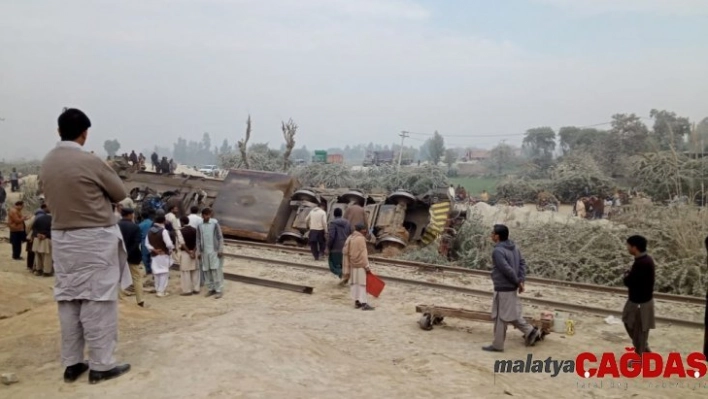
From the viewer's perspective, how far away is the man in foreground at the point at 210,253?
9.30 metres

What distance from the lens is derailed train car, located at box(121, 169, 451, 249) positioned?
14891 millimetres

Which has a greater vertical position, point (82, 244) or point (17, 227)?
point (82, 244)

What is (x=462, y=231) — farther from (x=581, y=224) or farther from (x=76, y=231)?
(x=76, y=231)

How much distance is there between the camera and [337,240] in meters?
10.5

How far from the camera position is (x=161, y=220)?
938cm

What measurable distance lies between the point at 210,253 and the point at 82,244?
16.5 ft

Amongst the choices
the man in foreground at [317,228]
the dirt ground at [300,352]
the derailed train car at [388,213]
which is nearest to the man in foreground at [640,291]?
the dirt ground at [300,352]

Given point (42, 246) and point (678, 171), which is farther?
point (678, 171)

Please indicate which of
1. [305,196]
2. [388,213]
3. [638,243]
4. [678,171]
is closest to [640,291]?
[638,243]

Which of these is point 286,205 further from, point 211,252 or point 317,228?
point 211,252

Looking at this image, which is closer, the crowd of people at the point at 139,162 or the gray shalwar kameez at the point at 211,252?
the gray shalwar kameez at the point at 211,252

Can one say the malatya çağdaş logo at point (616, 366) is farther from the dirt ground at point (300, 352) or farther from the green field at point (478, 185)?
the green field at point (478, 185)

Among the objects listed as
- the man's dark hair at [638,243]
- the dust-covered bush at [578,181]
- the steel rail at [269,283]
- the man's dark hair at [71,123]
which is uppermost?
the dust-covered bush at [578,181]

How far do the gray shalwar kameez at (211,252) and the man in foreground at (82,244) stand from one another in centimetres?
478
